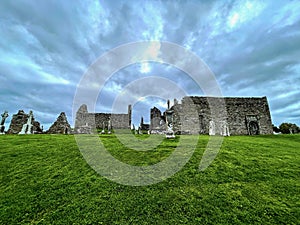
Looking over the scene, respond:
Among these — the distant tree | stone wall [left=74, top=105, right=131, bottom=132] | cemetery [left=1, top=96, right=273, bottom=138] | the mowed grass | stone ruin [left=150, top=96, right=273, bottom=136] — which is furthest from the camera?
the distant tree

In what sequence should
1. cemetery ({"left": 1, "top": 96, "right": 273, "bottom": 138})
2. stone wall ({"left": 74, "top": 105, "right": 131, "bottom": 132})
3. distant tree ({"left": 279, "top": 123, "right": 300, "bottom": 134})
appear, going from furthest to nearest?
distant tree ({"left": 279, "top": 123, "right": 300, "bottom": 134})
stone wall ({"left": 74, "top": 105, "right": 131, "bottom": 132})
cemetery ({"left": 1, "top": 96, "right": 273, "bottom": 138})

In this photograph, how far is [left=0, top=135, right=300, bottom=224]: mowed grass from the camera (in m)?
4.68

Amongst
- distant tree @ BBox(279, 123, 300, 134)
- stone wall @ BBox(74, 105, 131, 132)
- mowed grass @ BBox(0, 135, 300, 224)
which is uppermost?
stone wall @ BBox(74, 105, 131, 132)

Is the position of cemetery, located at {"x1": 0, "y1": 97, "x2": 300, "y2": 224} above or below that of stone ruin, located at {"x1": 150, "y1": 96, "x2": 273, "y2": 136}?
below

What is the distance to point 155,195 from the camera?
5590 millimetres

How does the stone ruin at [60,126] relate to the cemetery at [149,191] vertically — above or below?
above

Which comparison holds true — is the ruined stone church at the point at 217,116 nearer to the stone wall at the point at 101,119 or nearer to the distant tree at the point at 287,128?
the stone wall at the point at 101,119

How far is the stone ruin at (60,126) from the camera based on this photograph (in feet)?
99.2

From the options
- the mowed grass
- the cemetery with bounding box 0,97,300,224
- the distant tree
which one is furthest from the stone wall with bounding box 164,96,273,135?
the mowed grass

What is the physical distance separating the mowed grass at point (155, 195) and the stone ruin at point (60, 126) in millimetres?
23870

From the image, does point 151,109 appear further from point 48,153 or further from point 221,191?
point 221,191

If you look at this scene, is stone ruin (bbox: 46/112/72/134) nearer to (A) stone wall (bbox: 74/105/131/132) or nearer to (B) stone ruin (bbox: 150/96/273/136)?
(A) stone wall (bbox: 74/105/131/132)

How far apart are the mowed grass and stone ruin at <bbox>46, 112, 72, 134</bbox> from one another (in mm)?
23870

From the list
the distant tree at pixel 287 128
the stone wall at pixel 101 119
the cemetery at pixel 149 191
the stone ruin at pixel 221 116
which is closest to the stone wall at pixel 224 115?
the stone ruin at pixel 221 116
